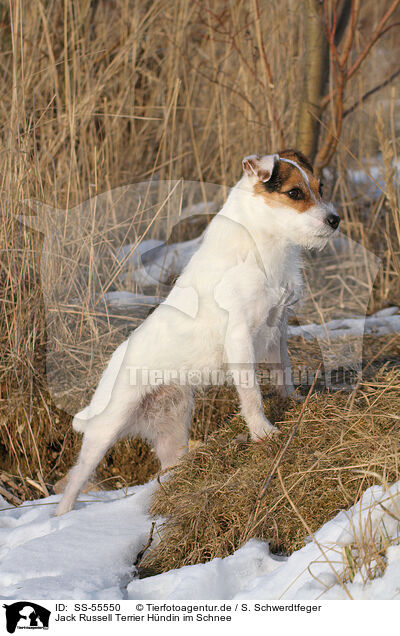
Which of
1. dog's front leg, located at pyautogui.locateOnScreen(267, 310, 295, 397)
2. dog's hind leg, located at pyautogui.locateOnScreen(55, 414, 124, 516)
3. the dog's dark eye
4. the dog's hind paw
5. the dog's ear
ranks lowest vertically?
dog's hind leg, located at pyautogui.locateOnScreen(55, 414, 124, 516)

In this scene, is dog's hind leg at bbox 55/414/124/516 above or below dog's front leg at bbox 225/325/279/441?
below

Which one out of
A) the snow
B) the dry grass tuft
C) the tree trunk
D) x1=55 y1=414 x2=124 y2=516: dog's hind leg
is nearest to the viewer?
the snow

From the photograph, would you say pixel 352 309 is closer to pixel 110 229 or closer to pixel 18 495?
pixel 110 229

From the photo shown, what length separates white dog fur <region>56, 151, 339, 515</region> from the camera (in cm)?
300

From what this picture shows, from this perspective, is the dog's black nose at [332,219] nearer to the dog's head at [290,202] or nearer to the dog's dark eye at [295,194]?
the dog's head at [290,202]

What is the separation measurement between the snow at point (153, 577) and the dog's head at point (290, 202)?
3.94ft

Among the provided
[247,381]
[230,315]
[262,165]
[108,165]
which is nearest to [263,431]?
[247,381]

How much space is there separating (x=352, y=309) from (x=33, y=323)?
2.48m

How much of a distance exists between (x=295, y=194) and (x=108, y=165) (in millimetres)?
2804

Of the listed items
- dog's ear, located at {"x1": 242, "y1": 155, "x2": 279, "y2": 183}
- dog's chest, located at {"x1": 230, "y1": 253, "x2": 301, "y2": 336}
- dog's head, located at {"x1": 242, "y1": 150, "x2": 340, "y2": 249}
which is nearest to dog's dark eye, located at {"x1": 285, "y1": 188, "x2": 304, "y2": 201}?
dog's head, located at {"x1": 242, "y1": 150, "x2": 340, "y2": 249}

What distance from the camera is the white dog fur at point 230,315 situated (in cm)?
300
